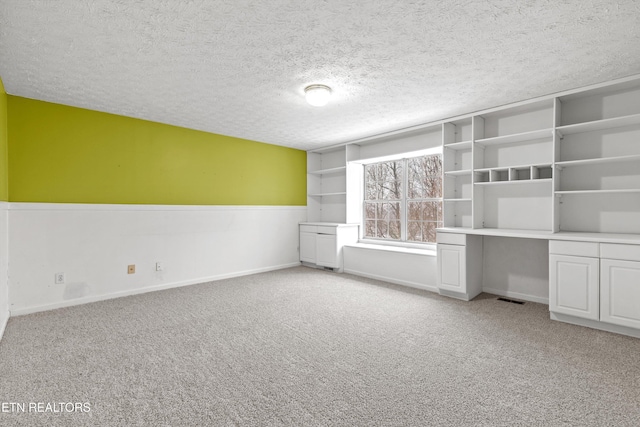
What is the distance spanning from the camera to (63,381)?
2055mm

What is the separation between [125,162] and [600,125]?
5.42 meters

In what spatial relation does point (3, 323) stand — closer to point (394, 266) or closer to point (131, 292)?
point (131, 292)

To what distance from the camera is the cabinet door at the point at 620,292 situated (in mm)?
2656

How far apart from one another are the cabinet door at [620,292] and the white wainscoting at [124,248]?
4468 mm

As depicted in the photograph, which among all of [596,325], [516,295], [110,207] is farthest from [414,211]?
[110,207]


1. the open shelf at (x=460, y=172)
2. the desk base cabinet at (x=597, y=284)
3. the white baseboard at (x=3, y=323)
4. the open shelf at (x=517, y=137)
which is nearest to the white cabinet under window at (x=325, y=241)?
the open shelf at (x=460, y=172)

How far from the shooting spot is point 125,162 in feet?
13.5

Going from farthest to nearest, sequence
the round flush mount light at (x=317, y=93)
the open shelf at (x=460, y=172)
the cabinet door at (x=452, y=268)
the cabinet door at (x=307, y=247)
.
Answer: the cabinet door at (x=307, y=247)
the open shelf at (x=460, y=172)
the cabinet door at (x=452, y=268)
the round flush mount light at (x=317, y=93)

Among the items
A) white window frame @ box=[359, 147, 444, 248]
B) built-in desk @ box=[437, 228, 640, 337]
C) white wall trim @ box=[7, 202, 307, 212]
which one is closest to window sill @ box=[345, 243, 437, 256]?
white window frame @ box=[359, 147, 444, 248]

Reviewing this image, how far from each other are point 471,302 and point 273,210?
3.51m

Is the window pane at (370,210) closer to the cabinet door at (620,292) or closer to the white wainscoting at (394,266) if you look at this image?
the white wainscoting at (394,266)

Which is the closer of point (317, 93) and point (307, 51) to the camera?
point (307, 51)

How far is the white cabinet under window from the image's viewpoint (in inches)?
214

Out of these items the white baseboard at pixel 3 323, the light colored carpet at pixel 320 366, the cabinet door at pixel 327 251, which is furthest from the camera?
the cabinet door at pixel 327 251
